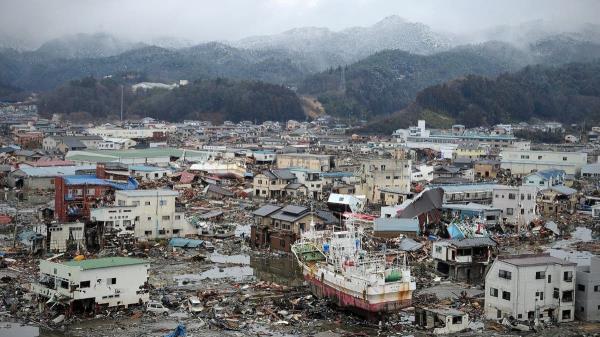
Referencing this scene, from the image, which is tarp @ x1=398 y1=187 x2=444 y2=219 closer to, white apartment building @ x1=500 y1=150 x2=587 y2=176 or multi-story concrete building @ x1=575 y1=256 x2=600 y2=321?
multi-story concrete building @ x1=575 y1=256 x2=600 y2=321

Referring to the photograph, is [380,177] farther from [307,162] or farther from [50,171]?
[50,171]

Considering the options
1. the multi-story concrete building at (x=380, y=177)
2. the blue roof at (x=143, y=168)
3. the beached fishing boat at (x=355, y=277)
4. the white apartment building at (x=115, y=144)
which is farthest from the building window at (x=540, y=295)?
the white apartment building at (x=115, y=144)

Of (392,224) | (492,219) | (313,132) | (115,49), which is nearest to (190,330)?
(392,224)

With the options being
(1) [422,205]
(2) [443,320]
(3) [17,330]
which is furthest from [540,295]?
(1) [422,205]

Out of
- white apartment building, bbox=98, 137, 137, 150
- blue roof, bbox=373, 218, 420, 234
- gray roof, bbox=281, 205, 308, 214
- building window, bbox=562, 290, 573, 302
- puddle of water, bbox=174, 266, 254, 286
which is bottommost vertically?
puddle of water, bbox=174, 266, 254, 286

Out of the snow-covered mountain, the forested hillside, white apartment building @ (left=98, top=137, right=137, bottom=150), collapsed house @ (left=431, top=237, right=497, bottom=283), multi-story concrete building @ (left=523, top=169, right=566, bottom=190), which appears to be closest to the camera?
collapsed house @ (left=431, top=237, right=497, bottom=283)

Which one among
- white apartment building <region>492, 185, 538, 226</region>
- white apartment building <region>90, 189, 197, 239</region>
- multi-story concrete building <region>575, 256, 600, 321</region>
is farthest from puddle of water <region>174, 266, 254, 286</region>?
white apartment building <region>492, 185, 538, 226</region>

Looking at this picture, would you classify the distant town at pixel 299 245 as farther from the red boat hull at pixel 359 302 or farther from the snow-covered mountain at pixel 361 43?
the snow-covered mountain at pixel 361 43
